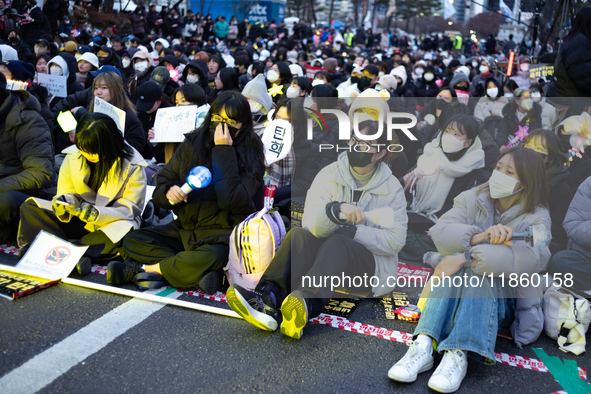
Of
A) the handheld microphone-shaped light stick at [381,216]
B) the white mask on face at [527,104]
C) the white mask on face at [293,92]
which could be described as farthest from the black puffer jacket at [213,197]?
the white mask on face at [293,92]

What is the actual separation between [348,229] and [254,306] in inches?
30.7

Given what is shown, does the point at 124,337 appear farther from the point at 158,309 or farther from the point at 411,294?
the point at 411,294

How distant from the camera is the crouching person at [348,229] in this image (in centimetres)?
319

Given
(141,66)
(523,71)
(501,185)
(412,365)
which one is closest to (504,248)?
(501,185)

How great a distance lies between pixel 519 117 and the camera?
5453mm

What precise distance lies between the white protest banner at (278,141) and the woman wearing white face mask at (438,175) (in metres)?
1.07

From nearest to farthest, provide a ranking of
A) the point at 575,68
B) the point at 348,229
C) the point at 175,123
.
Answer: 1. the point at 348,229
2. the point at 175,123
3. the point at 575,68

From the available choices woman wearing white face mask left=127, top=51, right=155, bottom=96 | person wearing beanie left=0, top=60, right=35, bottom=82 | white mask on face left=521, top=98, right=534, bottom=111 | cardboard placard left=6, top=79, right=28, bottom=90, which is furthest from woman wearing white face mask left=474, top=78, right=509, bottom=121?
woman wearing white face mask left=127, top=51, right=155, bottom=96

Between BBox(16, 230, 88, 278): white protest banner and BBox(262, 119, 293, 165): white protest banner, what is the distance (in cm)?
169

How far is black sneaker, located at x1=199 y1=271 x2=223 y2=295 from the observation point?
11.6 feet

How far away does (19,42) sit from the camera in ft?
38.0

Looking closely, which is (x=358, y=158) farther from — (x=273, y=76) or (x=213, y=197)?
(x=273, y=76)

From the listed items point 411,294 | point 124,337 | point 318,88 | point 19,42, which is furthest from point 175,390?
point 19,42

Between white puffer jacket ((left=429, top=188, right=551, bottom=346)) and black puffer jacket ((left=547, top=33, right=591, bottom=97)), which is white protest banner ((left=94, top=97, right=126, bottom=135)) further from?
black puffer jacket ((left=547, top=33, right=591, bottom=97))
